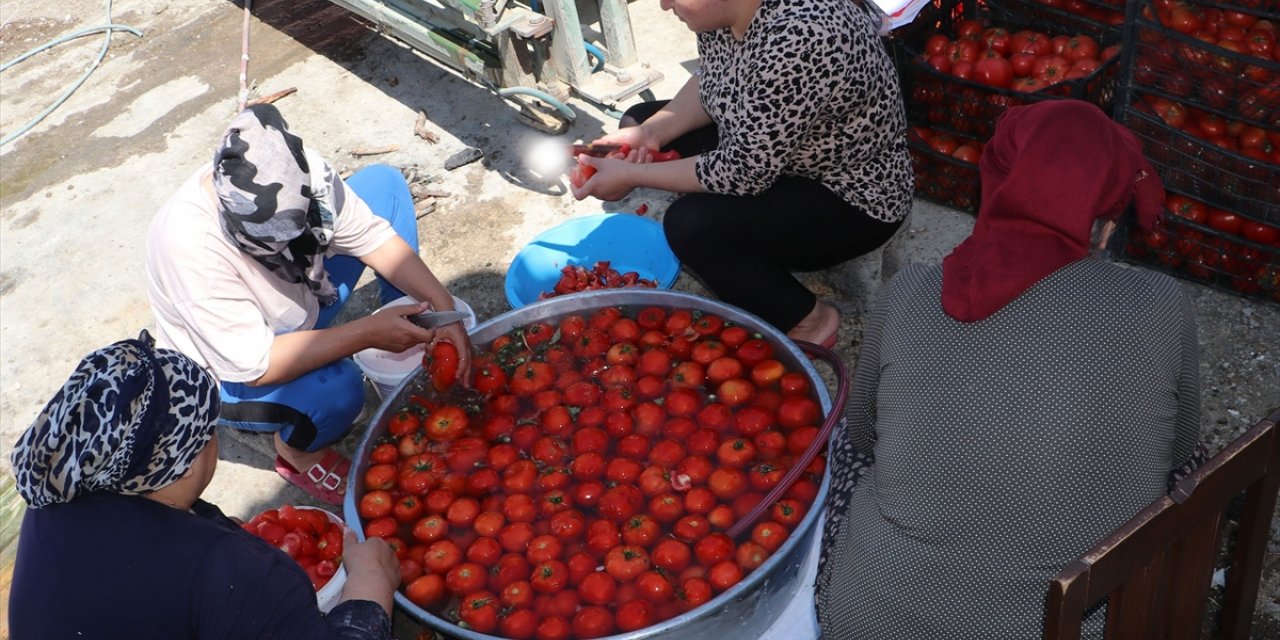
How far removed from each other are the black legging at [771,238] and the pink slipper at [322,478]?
1.35m

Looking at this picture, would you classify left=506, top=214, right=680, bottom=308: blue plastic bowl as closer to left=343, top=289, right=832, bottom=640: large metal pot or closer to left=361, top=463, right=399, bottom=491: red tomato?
left=343, top=289, right=832, bottom=640: large metal pot

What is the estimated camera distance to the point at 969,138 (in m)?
3.45

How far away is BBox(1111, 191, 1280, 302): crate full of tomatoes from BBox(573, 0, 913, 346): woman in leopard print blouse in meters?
0.88

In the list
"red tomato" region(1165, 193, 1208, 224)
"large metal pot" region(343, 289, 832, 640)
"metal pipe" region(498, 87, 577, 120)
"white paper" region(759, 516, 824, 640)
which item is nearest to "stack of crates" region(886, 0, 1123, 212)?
"red tomato" region(1165, 193, 1208, 224)

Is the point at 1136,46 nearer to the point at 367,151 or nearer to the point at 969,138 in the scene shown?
the point at 969,138

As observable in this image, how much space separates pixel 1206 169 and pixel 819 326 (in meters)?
1.24

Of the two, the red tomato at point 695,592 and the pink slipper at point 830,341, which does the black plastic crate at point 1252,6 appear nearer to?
the pink slipper at point 830,341

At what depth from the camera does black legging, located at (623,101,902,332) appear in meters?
2.96

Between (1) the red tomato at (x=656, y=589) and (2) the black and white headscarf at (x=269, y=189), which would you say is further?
(2) the black and white headscarf at (x=269, y=189)

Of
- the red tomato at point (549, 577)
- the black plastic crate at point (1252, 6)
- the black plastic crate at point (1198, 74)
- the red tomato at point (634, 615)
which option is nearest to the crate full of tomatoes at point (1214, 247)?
the black plastic crate at point (1198, 74)

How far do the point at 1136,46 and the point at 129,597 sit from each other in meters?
2.93

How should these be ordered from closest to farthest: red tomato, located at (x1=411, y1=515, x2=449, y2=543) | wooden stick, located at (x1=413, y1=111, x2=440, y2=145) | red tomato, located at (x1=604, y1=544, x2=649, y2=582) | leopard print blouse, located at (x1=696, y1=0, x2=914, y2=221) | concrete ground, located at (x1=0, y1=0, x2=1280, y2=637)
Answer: red tomato, located at (x1=604, y1=544, x2=649, y2=582) → leopard print blouse, located at (x1=696, y1=0, x2=914, y2=221) → red tomato, located at (x1=411, y1=515, x2=449, y2=543) → concrete ground, located at (x1=0, y1=0, x2=1280, y2=637) → wooden stick, located at (x1=413, y1=111, x2=440, y2=145)

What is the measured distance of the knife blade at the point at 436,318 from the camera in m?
2.92

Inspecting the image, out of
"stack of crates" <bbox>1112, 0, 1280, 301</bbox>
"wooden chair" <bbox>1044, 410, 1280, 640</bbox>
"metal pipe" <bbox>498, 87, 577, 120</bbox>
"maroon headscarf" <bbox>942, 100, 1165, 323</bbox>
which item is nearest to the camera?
"wooden chair" <bbox>1044, 410, 1280, 640</bbox>
